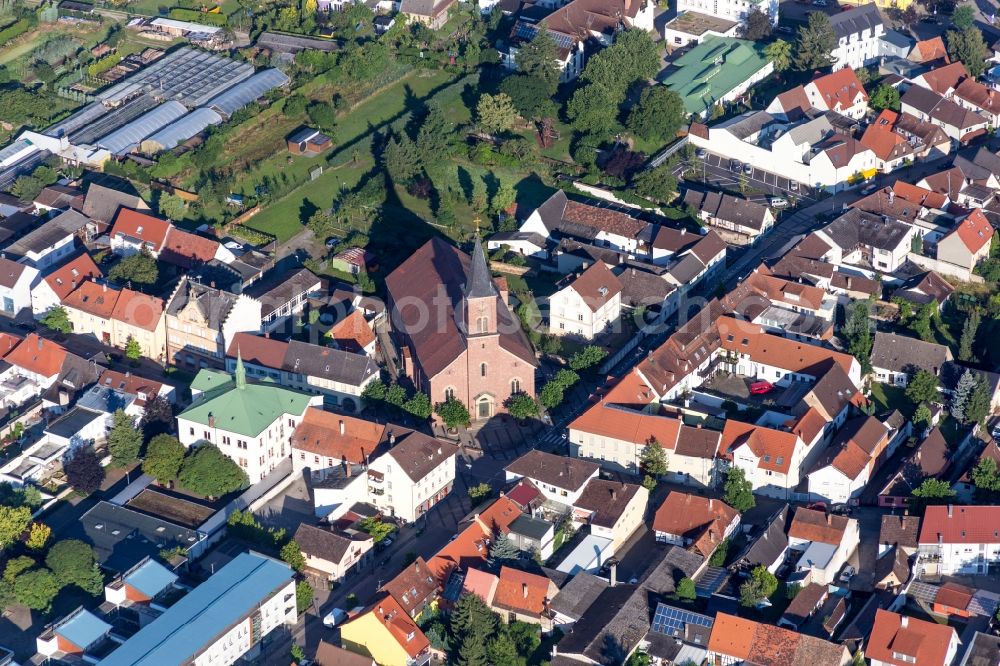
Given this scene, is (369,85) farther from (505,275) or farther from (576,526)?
(576,526)

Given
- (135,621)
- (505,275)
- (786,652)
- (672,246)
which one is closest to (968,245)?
(672,246)

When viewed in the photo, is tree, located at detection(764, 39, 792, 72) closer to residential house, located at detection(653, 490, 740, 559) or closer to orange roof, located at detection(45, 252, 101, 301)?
residential house, located at detection(653, 490, 740, 559)

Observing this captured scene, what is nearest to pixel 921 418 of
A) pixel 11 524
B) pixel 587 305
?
pixel 587 305

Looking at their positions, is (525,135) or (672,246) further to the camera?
(525,135)

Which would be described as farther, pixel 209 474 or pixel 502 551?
pixel 209 474

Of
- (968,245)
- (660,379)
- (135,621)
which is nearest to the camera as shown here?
(135,621)

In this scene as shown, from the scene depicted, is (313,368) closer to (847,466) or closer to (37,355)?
(37,355)
